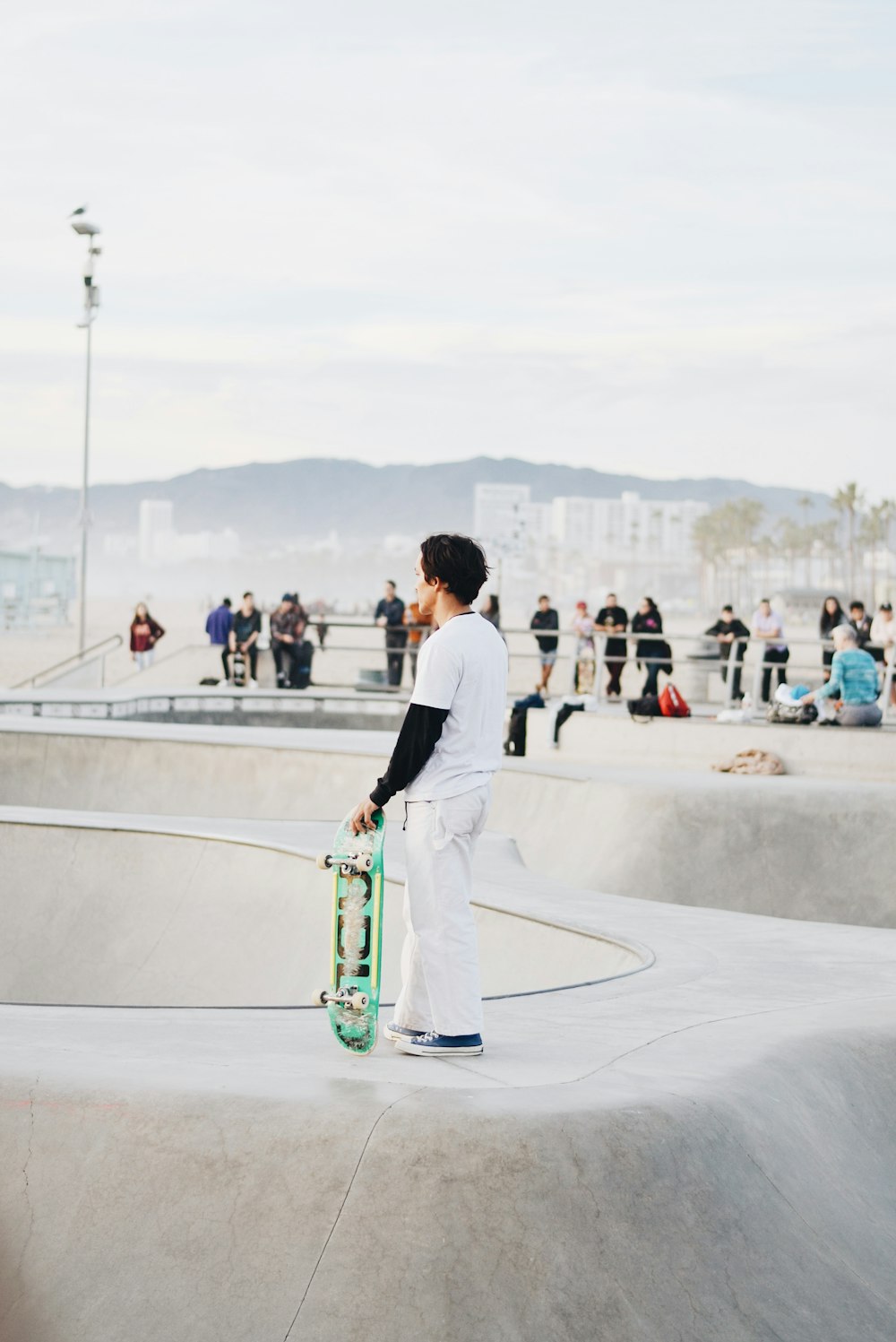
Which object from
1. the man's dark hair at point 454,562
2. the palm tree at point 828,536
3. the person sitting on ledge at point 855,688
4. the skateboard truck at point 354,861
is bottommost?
the skateboard truck at point 354,861

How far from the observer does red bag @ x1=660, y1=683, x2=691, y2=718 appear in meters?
13.1

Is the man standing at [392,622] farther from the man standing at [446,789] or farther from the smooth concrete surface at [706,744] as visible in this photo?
the man standing at [446,789]

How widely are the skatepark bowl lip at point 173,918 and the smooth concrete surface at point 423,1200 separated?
2856 millimetres

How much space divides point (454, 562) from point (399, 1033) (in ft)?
4.70

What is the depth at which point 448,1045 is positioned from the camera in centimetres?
409

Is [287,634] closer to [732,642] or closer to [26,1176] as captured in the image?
[732,642]

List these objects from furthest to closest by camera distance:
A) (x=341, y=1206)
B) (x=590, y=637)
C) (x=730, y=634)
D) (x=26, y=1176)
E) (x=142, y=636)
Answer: (x=142, y=636) → (x=590, y=637) → (x=730, y=634) → (x=26, y=1176) → (x=341, y=1206)

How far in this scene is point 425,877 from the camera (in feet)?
13.2

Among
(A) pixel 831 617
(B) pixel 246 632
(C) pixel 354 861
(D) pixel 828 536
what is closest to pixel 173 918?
(C) pixel 354 861

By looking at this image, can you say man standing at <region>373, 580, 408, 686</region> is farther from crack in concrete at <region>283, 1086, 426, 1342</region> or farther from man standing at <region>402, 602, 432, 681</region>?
crack in concrete at <region>283, 1086, 426, 1342</region>

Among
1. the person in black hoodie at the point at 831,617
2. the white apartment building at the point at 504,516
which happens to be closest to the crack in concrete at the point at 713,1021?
the person in black hoodie at the point at 831,617

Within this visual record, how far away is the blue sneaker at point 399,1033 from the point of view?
4.18 meters

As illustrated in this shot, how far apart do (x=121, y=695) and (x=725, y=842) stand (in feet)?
31.5

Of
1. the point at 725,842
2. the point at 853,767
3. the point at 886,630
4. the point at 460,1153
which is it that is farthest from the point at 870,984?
the point at 886,630
